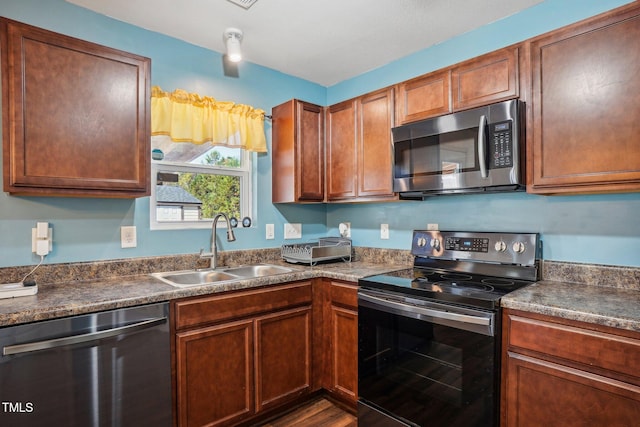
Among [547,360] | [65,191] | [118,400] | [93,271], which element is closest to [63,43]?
[65,191]

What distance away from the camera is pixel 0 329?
50.1 inches

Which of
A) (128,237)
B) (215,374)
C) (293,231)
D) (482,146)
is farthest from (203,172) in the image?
(482,146)

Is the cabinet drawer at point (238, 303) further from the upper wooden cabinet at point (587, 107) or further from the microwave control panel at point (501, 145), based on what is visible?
the upper wooden cabinet at point (587, 107)

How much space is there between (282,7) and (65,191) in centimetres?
152

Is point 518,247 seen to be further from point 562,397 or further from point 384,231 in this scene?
point 384,231

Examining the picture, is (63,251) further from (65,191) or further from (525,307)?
(525,307)

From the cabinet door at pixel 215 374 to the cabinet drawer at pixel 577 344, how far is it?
1365 millimetres

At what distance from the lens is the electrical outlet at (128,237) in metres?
2.11

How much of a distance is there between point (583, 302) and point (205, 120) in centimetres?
235

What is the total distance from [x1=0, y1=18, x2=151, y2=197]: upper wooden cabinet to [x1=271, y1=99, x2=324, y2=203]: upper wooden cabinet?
1.06 m

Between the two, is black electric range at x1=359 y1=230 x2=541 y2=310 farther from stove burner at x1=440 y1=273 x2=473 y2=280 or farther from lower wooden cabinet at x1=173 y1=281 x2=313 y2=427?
lower wooden cabinet at x1=173 y1=281 x2=313 y2=427

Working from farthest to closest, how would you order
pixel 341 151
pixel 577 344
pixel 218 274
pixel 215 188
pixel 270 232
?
pixel 270 232 < pixel 341 151 < pixel 215 188 < pixel 218 274 < pixel 577 344

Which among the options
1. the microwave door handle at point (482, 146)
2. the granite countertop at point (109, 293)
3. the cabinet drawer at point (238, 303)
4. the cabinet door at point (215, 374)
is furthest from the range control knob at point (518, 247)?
the cabinet door at point (215, 374)

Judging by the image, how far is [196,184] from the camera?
2.51 m
